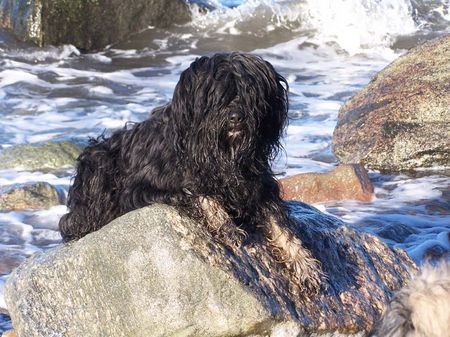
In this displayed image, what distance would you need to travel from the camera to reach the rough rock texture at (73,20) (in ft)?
60.3

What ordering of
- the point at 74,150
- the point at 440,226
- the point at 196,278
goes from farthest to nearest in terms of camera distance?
the point at 74,150 → the point at 440,226 → the point at 196,278

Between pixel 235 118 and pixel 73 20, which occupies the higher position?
pixel 235 118

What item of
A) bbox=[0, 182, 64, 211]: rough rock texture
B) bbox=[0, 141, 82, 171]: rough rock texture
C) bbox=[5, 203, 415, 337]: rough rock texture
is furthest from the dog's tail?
bbox=[0, 141, 82, 171]: rough rock texture

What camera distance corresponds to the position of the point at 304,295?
5496 mm

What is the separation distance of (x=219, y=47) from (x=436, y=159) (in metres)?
9.23

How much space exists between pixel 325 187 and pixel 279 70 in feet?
27.3

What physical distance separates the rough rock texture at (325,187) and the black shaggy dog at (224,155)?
4017 millimetres

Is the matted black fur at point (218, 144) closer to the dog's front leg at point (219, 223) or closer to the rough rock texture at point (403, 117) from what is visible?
the dog's front leg at point (219, 223)

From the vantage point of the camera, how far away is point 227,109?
5.19 m

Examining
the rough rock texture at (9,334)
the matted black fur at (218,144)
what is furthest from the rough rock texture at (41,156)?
the matted black fur at (218,144)

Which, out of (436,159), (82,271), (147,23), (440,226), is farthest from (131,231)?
(147,23)

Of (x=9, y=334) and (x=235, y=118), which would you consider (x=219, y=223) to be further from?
(x=9, y=334)

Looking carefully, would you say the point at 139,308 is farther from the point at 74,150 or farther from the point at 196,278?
the point at 74,150

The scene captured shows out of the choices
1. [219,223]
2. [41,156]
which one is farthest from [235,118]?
[41,156]
